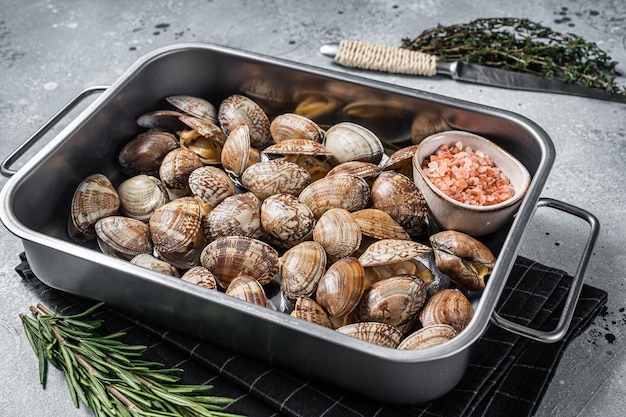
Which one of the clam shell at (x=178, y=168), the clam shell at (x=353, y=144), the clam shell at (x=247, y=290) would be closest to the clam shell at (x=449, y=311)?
the clam shell at (x=247, y=290)

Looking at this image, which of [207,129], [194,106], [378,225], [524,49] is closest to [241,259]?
[378,225]

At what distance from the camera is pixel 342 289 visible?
122cm

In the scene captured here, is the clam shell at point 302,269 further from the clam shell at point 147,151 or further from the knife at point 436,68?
the knife at point 436,68

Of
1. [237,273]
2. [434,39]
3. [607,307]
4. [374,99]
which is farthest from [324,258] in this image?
[434,39]

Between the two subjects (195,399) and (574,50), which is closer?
(195,399)

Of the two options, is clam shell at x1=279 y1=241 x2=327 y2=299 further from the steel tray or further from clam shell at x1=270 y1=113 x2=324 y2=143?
clam shell at x1=270 y1=113 x2=324 y2=143

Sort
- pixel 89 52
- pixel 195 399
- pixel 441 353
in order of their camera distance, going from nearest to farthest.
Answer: pixel 441 353 < pixel 195 399 < pixel 89 52

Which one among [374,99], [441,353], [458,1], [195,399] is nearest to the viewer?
[441,353]

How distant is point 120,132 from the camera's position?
164cm

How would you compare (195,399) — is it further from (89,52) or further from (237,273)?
(89,52)

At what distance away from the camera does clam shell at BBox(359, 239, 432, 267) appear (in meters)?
→ 1.26

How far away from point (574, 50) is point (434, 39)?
434 mm

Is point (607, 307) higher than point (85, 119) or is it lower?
lower

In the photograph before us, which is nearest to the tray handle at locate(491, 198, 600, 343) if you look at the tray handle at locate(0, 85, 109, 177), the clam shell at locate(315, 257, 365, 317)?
the clam shell at locate(315, 257, 365, 317)
